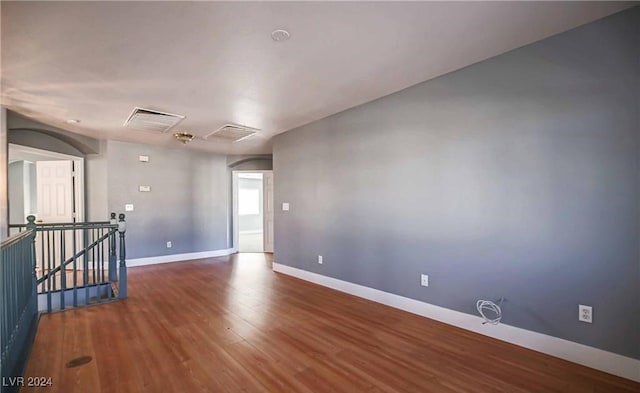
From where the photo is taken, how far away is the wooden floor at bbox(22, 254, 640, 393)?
6.53 feet

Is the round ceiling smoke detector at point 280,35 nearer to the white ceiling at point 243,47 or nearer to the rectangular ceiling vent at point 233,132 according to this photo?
the white ceiling at point 243,47

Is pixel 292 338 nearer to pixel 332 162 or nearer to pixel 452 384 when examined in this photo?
pixel 452 384

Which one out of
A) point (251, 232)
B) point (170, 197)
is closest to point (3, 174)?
point (170, 197)

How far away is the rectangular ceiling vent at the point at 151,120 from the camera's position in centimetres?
391

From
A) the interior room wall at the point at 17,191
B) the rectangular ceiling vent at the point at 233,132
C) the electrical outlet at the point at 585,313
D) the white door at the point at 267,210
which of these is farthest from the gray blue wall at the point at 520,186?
the interior room wall at the point at 17,191

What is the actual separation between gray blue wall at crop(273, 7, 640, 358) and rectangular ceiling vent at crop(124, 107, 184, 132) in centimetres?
255

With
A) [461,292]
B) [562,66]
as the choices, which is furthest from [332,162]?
[562,66]

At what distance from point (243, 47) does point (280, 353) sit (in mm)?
2467

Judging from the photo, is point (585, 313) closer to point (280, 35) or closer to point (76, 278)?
point (280, 35)

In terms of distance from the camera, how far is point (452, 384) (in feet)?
6.52

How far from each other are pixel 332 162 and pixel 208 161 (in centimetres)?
390

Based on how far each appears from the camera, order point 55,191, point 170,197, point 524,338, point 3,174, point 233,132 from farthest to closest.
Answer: point 170,197 → point 55,191 → point 233,132 → point 3,174 → point 524,338

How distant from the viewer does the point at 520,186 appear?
246 centimetres

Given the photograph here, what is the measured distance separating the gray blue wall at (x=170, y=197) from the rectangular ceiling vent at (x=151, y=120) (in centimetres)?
156
